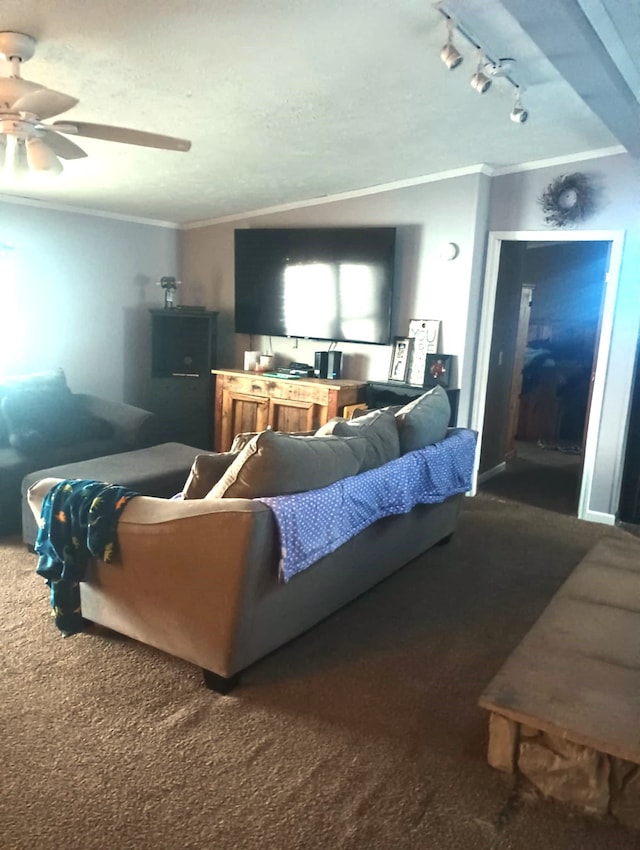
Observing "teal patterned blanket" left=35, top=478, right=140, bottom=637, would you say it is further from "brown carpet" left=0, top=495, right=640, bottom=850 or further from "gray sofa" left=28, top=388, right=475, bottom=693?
"brown carpet" left=0, top=495, right=640, bottom=850

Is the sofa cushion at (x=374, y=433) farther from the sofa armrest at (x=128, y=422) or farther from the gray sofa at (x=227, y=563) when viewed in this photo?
the sofa armrest at (x=128, y=422)

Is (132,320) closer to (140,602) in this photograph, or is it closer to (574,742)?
(140,602)

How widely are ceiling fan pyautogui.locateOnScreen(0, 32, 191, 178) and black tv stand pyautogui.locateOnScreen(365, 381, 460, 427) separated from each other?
8.81 ft

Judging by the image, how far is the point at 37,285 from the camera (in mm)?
5379

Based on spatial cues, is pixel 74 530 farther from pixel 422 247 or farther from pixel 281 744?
pixel 422 247

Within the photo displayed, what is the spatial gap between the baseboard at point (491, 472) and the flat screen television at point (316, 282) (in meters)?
1.40

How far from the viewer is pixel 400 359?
17.0 ft

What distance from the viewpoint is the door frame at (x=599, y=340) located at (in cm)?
444

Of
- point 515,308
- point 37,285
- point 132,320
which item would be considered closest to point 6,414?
point 37,285

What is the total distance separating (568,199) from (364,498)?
300 cm

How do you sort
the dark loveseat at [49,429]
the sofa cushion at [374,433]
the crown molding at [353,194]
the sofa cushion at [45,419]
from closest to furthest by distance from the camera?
the sofa cushion at [374,433]
the dark loveseat at [49,429]
the sofa cushion at [45,419]
the crown molding at [353,194]

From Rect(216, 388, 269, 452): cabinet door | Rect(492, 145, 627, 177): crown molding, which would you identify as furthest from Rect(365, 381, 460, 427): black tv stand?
Rect(492, 145, 627, 177): crown molding

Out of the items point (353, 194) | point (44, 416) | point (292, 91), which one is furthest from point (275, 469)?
point (353, 194)

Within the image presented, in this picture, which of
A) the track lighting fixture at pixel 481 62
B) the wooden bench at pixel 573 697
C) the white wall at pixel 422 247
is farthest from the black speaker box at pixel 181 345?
the wooden bench at pixel 573 697
